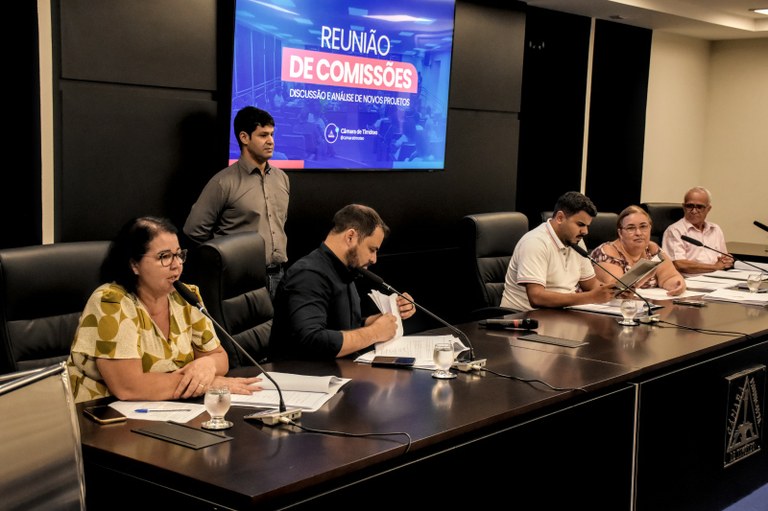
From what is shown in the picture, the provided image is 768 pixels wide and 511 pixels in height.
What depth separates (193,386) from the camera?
2393 millimetres

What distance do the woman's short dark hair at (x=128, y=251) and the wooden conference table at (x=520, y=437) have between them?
48cm

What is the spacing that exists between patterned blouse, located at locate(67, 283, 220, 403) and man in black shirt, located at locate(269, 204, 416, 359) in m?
0.47

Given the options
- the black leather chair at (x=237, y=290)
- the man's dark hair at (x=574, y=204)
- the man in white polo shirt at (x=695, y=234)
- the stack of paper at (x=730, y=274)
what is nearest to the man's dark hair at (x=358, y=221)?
the black leather chair at (x=237, y=290)

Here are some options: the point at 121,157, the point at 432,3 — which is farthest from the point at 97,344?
the point at 432,3

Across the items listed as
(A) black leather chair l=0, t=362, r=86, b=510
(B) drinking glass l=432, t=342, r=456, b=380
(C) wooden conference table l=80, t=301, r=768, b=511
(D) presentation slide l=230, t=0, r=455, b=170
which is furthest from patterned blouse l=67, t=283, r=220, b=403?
(D) presentation slide l=230, t=0, r=455, b=170

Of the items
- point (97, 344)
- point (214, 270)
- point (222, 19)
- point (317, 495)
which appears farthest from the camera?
point (222, 19)

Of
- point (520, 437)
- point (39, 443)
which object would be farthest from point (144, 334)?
point (39, 443)

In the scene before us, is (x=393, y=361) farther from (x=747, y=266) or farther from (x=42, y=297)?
(x=747, y=266)

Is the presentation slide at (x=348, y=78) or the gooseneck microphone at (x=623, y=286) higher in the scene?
the presentation slide at (x=348, y=78)

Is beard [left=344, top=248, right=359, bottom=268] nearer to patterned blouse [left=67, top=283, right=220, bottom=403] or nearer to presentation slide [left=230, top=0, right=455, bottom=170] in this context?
patterned blouse [left=67, top=283, right=220, bottom=403]

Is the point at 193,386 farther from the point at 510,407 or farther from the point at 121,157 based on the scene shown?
the point at 121,157

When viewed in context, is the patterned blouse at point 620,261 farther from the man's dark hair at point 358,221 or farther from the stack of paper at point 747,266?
the man's dark hair at point 358,221

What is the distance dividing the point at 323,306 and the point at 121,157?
165cm

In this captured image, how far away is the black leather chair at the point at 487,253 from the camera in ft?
14.9
